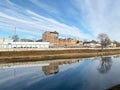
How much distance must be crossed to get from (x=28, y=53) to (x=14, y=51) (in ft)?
18.8

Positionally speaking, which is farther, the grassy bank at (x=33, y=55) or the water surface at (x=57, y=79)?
Answer: the grassy bank at (x=33, y=55)

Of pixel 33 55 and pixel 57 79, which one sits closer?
pixel 57 79

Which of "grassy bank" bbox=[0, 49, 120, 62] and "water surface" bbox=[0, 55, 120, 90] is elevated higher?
"grassy bank" bbox=[0, 49, 120, 62]

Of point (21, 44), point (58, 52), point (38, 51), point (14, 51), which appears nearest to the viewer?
point (14, 51)

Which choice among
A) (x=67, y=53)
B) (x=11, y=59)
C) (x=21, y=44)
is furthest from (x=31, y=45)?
(x=11, y=59)

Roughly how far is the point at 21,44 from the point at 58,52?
150ft

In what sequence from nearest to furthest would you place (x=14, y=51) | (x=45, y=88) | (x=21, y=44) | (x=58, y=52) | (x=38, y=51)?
(x=45, y=88), (x=14, y=51), (x=38, y=51), (x=58, y=52), (x=21, y=44)

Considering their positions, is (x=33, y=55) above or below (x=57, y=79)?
above

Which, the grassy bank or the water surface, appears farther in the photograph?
the grassy bank

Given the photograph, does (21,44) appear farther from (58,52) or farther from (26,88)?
(26,88)

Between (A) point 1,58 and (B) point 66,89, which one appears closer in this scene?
(B) point 66,89

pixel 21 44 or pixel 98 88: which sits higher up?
pixel 21 44

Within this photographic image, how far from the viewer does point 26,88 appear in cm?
2972

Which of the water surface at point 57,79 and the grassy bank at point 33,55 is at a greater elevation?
the grassy bank at point 33,55
